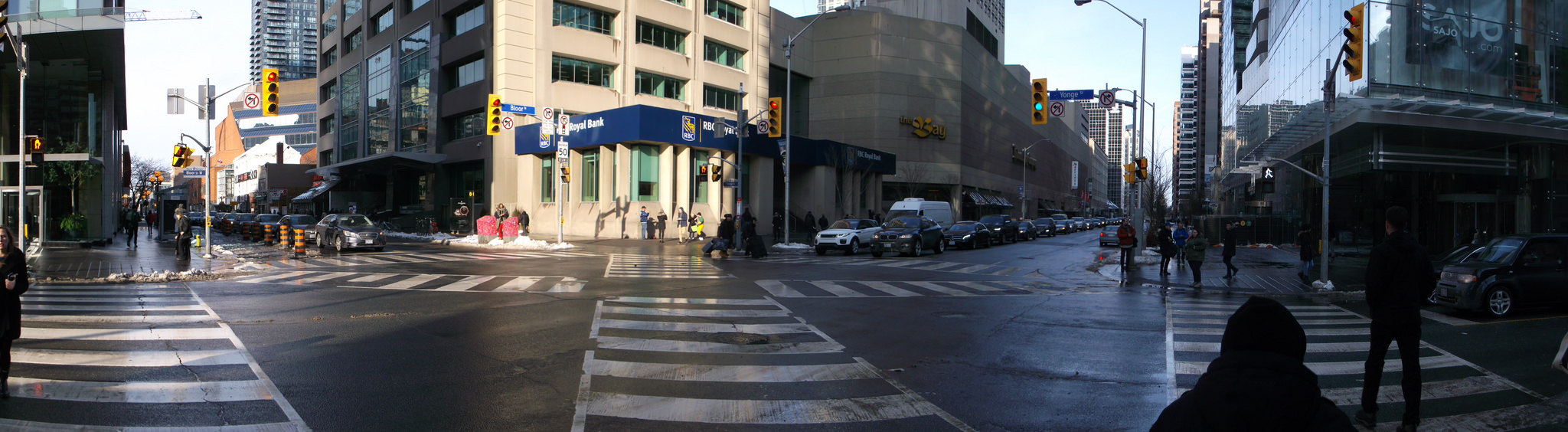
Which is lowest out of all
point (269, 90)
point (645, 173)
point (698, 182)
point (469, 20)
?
point (698, 182)

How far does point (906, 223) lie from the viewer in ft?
96.6

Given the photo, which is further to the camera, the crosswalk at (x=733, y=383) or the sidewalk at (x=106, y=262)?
the sidewalk at (x=106, y=262)

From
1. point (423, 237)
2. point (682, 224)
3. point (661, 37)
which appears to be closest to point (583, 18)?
point (661, 37)

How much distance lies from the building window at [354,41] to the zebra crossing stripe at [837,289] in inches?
2133

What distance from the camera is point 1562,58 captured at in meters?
27.3

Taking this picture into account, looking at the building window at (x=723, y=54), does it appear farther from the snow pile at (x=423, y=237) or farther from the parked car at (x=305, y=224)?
the parked car at (x=305, y=224)

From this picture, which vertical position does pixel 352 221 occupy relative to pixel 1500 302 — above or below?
above

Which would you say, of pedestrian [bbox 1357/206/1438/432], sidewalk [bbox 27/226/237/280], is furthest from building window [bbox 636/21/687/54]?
pedestrian [bbox 1357/206/1438/432]

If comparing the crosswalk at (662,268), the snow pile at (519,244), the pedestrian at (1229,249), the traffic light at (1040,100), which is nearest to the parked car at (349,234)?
the snow pile at (519,244)

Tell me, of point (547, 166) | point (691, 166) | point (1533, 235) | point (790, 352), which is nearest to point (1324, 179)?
point (1533, 235)

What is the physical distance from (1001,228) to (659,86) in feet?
68.2

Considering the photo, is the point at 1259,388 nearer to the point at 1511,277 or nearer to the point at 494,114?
the point at 1511,277

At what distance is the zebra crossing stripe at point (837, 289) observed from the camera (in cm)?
1469

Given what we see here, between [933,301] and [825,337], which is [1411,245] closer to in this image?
[825,337]
